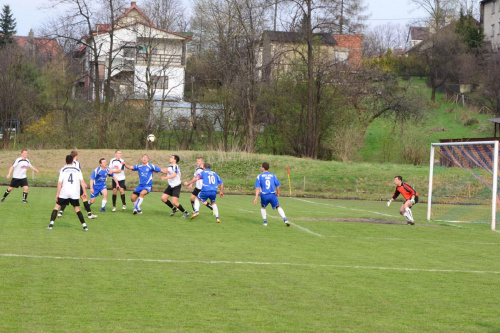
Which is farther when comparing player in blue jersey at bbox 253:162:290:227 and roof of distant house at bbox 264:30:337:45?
roof of distant house at bbox 264:30:337:45

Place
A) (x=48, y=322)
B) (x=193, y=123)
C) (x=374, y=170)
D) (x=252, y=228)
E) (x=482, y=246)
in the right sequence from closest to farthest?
(x=48, y=322)
(x=482, y=246)
(x=252, y=228)
(x=374, y=170)
(x=193, y=123)

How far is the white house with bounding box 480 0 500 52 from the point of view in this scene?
85.3m

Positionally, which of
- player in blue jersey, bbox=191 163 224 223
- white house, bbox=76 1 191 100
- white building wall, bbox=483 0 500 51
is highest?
white building wall, bbox=483 0 500 51

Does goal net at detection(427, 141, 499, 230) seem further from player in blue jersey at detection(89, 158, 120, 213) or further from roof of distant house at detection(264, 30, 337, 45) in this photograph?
roof of distant house at detection(264, 30, 337, 45)

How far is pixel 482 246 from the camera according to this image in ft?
52.3

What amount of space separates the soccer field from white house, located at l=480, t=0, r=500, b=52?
75543 millimetres

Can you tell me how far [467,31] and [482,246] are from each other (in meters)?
70.5

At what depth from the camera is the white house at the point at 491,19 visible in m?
85.3

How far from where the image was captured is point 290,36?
55.3 meters

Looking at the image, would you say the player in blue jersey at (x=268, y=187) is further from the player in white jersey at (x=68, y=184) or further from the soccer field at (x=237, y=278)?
the player in white jersey at (x=68, y=184)

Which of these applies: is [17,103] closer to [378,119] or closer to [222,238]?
[378,119]

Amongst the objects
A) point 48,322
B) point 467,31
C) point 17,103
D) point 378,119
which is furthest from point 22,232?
point 467,31

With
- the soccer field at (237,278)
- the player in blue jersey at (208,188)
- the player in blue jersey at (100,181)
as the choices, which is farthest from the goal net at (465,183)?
the player in blue jersey at (100,181)

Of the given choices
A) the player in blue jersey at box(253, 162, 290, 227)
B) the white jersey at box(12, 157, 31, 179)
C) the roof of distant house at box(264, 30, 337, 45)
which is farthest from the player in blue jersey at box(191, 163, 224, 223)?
the roof of distant house at box(264, 30, 337, 45)
